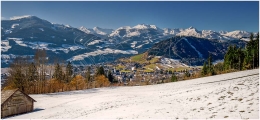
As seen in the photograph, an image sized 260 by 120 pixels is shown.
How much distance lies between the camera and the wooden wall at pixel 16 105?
39.7 meters

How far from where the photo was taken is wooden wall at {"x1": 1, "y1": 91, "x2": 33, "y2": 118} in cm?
3968

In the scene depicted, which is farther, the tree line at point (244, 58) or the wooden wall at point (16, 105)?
the tree line at point (244, 58)

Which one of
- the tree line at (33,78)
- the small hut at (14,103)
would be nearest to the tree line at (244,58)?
the tree line at (33,78)

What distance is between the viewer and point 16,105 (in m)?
41.5

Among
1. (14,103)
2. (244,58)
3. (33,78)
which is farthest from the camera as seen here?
(244,58)

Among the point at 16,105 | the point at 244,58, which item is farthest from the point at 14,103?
the point at 244,58

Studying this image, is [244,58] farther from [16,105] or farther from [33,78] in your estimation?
[16,105]

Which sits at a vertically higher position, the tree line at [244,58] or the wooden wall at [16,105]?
the tree line at [244,58]

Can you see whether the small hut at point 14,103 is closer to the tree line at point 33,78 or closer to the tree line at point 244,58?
the tree line at point 33,78

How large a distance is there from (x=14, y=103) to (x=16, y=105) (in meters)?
0.53

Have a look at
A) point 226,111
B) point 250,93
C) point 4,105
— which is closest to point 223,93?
point 250,93

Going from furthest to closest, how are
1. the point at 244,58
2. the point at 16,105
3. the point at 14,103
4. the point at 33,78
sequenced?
1. the point at 244,58
2. the point at 33,78
3. the point at 16,105
4. the point at 14,103

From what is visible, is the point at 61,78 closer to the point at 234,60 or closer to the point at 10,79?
the point at 10,79


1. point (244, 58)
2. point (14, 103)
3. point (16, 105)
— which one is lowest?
point (16, 105)
